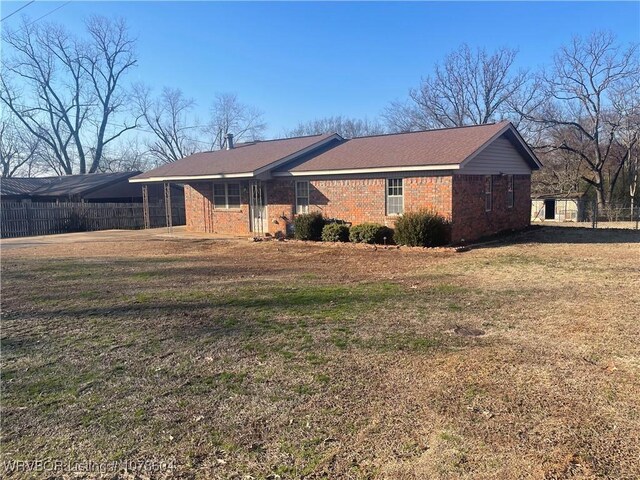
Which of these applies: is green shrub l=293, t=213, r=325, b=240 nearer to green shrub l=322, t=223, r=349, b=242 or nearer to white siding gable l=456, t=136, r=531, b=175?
green shrub l=322, t=223, r=349, b=242

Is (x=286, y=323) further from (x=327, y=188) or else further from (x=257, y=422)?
(x=327, y=188)

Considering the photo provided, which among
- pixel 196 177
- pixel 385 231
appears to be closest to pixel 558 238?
pixel 385 231

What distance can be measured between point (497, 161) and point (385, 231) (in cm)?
521

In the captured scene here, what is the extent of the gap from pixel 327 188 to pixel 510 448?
568 inches

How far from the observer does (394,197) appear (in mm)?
15648

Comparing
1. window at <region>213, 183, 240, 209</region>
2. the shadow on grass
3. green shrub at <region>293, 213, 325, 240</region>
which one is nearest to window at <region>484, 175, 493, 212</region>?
the shadow on grass

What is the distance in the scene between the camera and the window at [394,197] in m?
15.5

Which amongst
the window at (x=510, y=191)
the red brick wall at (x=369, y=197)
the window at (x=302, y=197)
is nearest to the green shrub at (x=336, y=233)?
the red brick wall at (x=369, y=197)

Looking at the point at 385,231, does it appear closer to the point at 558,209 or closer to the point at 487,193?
the point at 487,193

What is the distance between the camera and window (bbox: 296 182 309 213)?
58.6 ft

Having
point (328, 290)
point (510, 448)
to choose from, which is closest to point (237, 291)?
point (328, 290)

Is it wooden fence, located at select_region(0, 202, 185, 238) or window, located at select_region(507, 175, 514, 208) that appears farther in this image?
wooden fence, located at select_region(0, 202, 185, 238)

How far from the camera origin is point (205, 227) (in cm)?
2172

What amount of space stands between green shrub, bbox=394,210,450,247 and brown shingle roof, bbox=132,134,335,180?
6.22m
